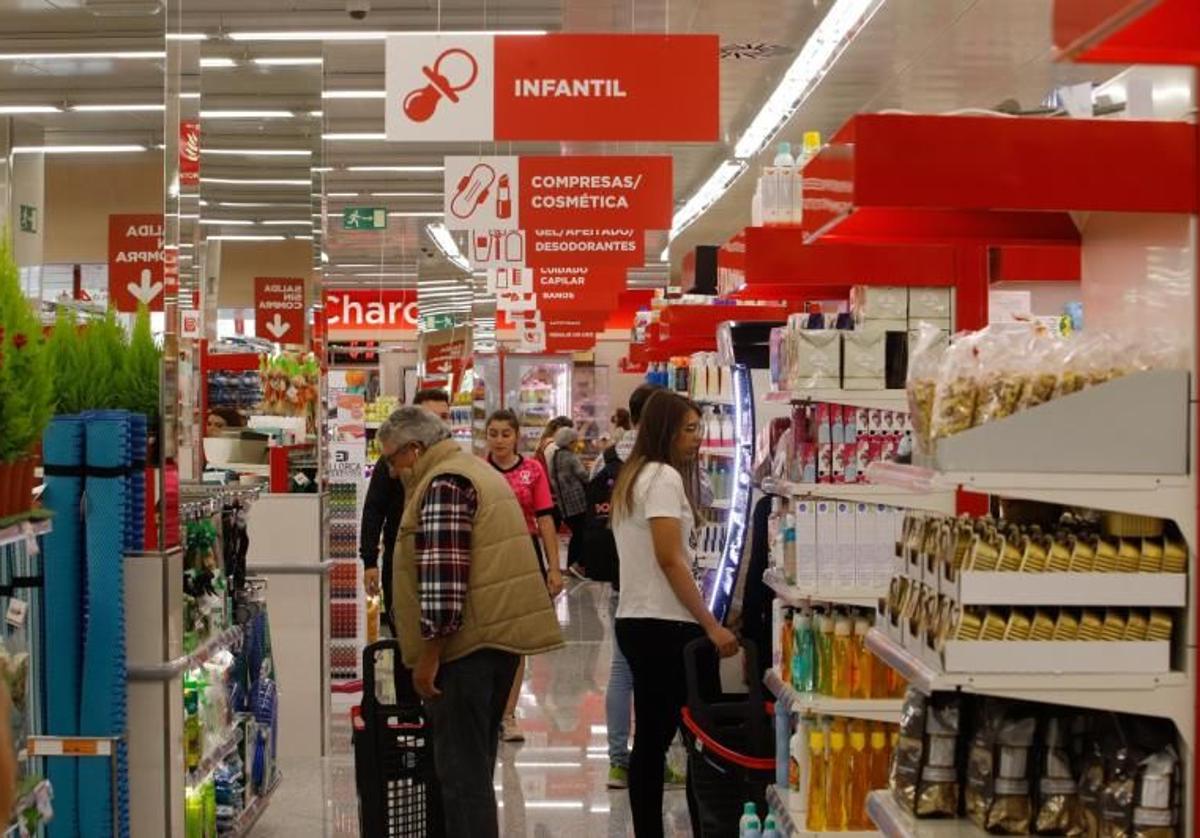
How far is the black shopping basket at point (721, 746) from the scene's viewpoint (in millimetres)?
5629

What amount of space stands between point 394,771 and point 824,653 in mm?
1506

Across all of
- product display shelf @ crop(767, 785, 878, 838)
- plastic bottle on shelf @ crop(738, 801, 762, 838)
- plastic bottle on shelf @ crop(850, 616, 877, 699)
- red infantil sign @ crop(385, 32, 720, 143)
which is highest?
red infantil sign @ crop(385, 32, 720, 143)

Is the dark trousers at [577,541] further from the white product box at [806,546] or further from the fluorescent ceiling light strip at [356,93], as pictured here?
the white product box at [806,546]

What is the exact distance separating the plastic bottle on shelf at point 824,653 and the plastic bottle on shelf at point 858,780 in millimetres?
164

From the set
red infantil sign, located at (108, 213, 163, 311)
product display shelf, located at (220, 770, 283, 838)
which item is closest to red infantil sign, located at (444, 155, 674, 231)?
red infantil sign, located at (108, 213, 163, 311)

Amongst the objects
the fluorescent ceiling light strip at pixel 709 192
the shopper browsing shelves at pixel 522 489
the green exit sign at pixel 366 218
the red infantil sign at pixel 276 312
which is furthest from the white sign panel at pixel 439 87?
the fluorescent ceiling light strip at pixel 709 192

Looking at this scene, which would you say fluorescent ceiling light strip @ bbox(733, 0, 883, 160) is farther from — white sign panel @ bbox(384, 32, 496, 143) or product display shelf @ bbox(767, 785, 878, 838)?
product display shelf @ bbox(767, 785, 878, 838)

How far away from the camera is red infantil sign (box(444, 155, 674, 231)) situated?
32.9 feet

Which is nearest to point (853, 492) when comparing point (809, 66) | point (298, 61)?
point (298, 61)

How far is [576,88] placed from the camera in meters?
6.45

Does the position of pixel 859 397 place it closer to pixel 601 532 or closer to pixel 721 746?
pixel 721 746

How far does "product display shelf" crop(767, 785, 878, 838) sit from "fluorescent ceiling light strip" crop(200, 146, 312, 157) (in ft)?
14.6

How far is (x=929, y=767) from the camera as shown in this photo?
3279 mm

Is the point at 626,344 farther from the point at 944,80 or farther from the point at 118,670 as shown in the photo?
the point at 118,670
